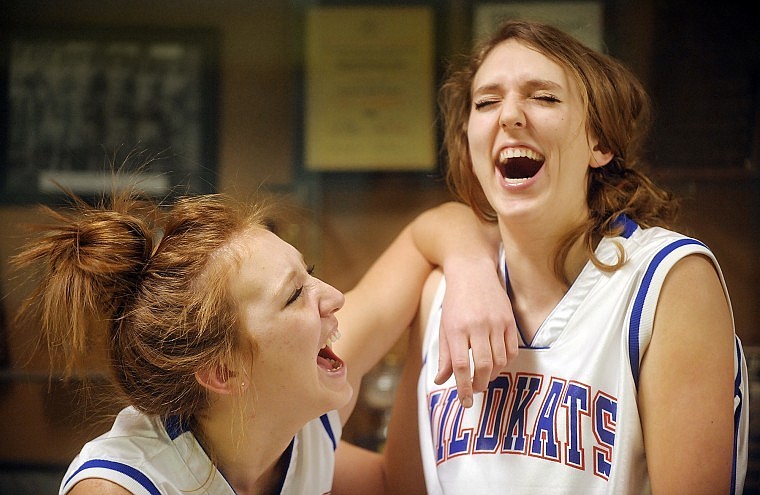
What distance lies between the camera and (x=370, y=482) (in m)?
1.03

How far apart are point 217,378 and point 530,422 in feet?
1.01

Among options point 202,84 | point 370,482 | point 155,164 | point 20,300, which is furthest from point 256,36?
point 370,482

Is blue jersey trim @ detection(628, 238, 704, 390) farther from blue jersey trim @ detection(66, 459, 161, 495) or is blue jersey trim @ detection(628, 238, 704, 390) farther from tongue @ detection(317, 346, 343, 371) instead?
blue jersey trim @ detection(66, 459, 161, 495)

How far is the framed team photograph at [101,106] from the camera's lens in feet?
4.20

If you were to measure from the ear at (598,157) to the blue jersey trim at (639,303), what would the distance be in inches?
5.4

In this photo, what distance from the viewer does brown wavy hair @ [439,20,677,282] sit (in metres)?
0.86

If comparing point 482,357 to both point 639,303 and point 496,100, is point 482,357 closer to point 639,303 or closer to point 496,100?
point 639,303

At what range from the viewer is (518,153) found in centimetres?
85

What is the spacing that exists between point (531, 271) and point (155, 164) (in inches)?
24.9

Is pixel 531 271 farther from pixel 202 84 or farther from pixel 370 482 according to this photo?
pixel 202 84

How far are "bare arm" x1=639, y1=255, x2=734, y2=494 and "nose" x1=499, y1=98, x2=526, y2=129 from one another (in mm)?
202

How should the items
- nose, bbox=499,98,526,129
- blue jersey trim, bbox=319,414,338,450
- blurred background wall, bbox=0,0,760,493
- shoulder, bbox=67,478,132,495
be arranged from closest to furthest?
shoulder, bbox=67,478,132,495
nose, bbox=499,98,526,129
blue jersey trim, bbox=319,414,338,450
blurred background wall, bbox=0,0,760,493

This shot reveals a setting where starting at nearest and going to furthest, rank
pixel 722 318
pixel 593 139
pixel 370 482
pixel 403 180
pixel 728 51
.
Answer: pixel 722 318
pixel 593 139
pixel 370 482
pixel 728 51
pixel 403 180

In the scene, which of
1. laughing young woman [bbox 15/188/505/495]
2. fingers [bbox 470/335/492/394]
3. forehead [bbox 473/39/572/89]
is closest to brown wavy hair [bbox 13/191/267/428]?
laughing young woman [bbox 15/188/505/495]
